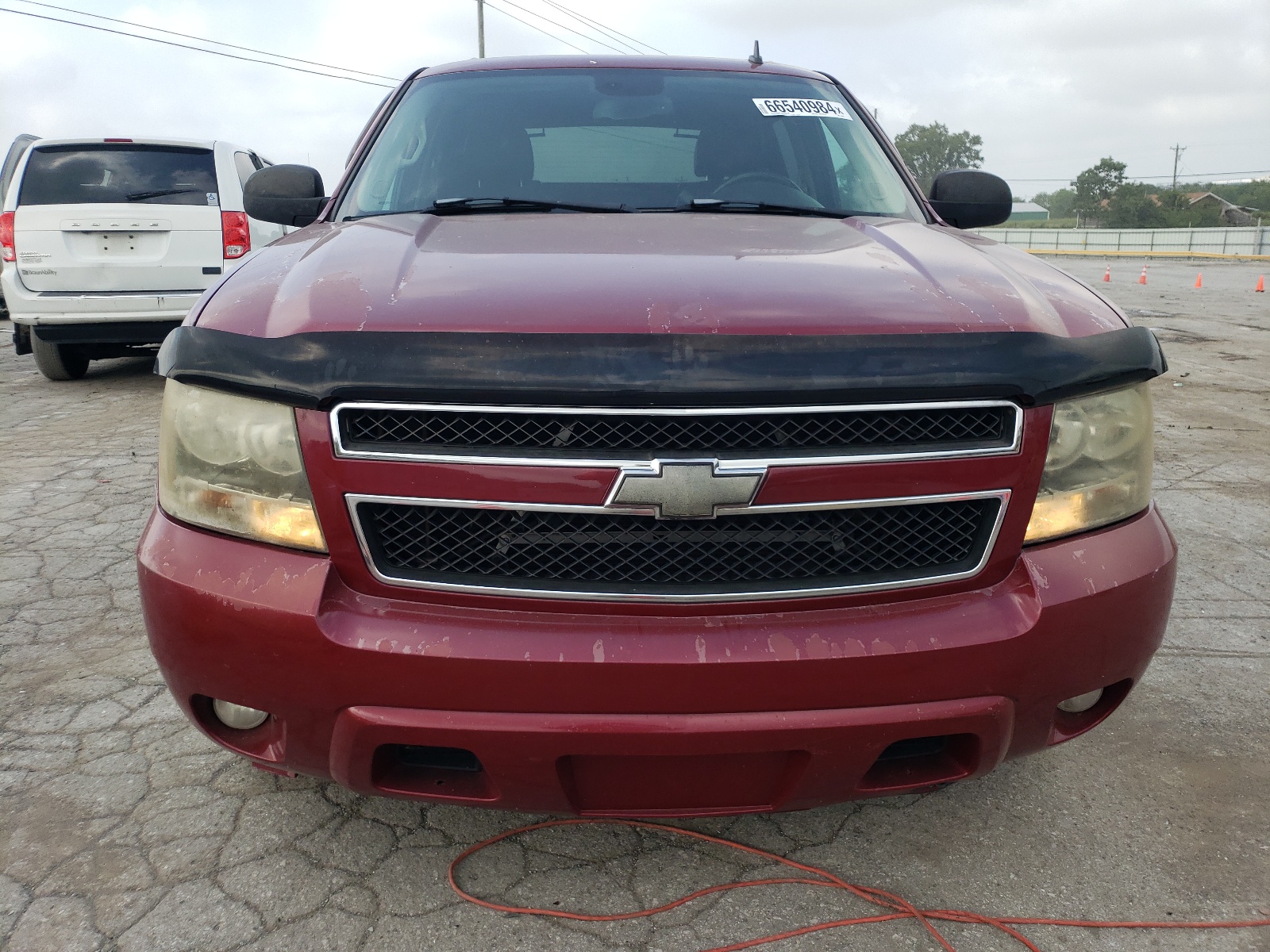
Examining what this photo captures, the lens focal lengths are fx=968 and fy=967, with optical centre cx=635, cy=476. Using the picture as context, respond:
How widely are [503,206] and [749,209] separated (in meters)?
0.64

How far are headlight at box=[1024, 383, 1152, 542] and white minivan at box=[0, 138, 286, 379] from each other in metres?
6.74

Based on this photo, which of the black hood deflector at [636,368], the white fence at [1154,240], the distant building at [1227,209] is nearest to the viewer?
the black hood deflector at [636,368]

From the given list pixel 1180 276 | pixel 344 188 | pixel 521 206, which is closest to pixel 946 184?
pixel 521 206

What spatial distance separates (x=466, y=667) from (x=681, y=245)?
967mm

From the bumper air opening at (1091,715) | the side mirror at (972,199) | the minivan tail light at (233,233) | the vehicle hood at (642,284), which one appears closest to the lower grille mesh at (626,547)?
the vehicle hood at (642,284)

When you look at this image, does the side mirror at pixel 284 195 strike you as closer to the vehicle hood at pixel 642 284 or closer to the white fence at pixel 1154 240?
the vehicle hood at pixel 642 284

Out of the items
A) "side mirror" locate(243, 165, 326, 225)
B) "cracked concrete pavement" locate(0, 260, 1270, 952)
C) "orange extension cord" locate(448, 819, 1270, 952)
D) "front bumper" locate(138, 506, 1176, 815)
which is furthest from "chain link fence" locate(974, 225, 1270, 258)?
"front bumper" locate(138, 506, 1176, 815)

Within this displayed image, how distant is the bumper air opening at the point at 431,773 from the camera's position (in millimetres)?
1662

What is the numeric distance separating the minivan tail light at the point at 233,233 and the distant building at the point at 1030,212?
89999mm

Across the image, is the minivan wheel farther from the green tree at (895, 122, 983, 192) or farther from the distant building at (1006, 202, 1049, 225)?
the green tree at (895, 122, 983, 192)

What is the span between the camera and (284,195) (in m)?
2.99

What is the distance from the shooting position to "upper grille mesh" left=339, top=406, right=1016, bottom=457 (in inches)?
59.8

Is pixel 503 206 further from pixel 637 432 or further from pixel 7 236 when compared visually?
pixel 7 236

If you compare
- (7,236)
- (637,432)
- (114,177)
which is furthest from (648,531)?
(7,236)
